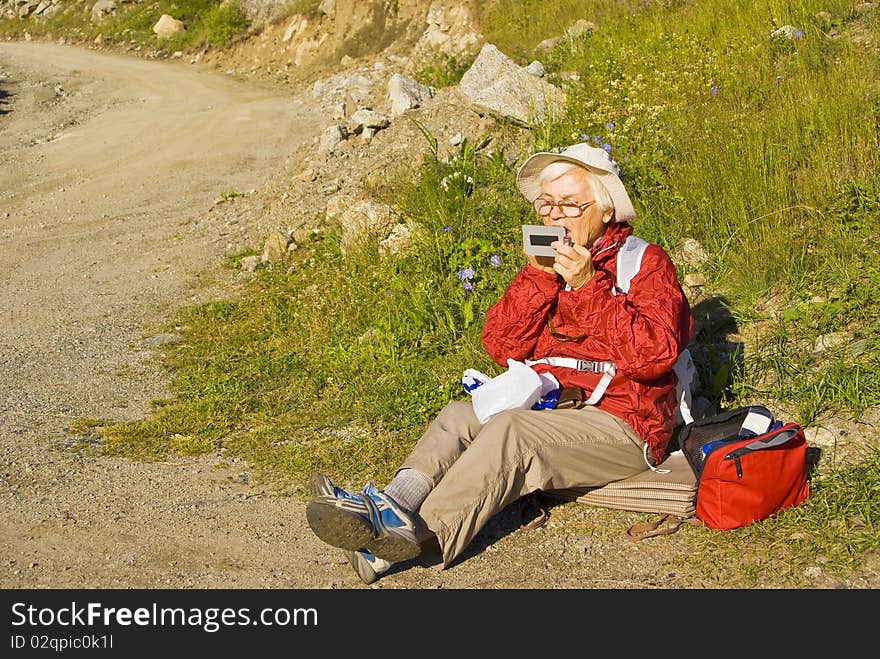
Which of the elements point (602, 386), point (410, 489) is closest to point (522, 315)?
point (602, 386)

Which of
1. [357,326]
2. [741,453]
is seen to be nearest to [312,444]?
[357,326]

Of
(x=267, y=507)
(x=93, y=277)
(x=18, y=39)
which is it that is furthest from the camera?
(x=18, y=39)

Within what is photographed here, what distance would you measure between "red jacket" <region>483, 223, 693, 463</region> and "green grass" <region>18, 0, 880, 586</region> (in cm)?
64

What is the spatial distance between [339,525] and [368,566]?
17.2 inches

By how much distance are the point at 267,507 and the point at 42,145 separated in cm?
1307

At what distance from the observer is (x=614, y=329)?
13.4ft

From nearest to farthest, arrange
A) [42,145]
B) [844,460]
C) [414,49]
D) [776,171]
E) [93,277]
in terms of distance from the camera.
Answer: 1. [844,460]
2. [776,171]
3. [93,277]
4. [42,145]
5. [414,49]

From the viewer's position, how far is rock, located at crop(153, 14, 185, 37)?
79.6 feet

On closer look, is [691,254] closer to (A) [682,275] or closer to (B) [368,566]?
(A) [682,275]

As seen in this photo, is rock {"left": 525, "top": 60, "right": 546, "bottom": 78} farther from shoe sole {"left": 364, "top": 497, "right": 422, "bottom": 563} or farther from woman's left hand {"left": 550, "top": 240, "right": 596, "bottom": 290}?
shoe sole {"left": 364, "top": 497, "right": 422, "bottom": 563}

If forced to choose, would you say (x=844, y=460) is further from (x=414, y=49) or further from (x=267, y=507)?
(x=414, y=49)

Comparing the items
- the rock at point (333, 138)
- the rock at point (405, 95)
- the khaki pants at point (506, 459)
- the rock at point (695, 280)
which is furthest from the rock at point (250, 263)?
the khaki pants at point (506, 459)

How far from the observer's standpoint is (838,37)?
25.6ft

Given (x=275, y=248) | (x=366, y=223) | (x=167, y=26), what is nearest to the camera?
(x=366, y=223)
